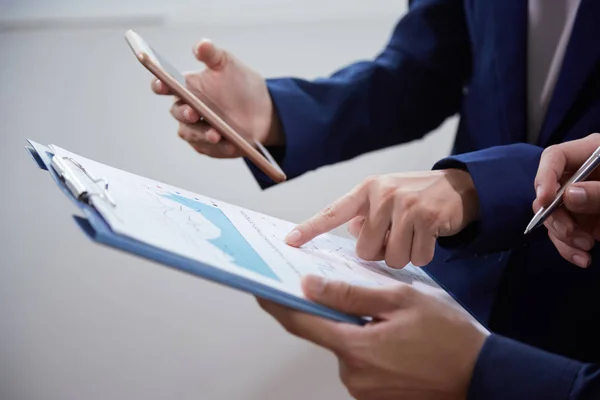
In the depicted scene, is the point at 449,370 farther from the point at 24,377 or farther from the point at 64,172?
the point at 24,377

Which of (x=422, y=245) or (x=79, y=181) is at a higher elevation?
(x=79, y=181)

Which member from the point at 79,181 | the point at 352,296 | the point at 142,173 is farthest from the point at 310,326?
the point at 142,173

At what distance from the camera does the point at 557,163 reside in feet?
1.09

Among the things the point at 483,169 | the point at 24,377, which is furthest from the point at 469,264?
the point at 24,377

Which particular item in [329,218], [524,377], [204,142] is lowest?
[524,377]

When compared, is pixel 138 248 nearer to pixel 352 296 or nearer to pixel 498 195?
pixel 352 296

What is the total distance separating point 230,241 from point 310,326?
61 mm

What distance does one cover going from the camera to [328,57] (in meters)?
0.81

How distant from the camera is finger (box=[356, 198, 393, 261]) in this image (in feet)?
1.11

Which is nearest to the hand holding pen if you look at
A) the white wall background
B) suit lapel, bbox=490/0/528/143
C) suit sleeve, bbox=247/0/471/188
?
suit lapel, bbox=490/0/528/143

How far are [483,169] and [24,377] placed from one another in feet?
2.10

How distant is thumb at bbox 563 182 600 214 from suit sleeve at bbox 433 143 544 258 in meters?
0.06

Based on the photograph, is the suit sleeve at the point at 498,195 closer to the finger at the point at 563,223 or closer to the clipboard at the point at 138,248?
the finger at the point at 563,223

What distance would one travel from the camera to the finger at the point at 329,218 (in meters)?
0.34
